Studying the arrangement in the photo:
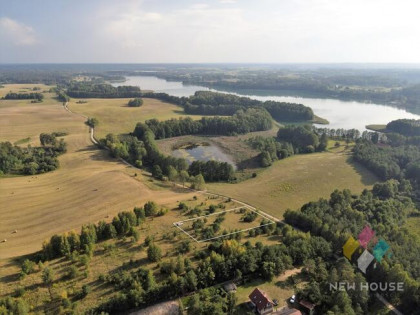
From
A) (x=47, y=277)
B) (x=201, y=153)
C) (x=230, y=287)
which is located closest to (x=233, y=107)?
(x=201, y=153)

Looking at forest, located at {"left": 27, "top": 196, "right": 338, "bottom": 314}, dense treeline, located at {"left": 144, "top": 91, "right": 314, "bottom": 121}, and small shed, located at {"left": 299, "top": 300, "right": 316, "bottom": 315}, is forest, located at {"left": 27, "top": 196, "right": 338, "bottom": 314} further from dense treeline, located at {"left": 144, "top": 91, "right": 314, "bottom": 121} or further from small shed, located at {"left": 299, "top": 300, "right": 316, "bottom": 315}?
dense treeline, located at {"left": 144, "top": 91, "right": 314, "bottom": 121}

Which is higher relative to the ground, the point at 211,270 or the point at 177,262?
the point at 211,270

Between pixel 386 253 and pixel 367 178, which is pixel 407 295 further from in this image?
pixel 367 178

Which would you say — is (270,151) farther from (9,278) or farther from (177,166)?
(9,278)

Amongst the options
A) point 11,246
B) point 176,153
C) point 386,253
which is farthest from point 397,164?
point 11,246

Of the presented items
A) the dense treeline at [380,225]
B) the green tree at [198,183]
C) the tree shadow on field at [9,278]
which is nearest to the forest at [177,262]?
the tree shadow on field at [9,278]

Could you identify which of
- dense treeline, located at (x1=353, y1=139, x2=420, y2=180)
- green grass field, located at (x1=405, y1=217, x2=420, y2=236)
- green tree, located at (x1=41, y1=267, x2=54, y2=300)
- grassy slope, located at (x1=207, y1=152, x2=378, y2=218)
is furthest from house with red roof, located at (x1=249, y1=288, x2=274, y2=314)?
dense treeline, located at (x1=353, y1=139, x2=420, y2=180)
